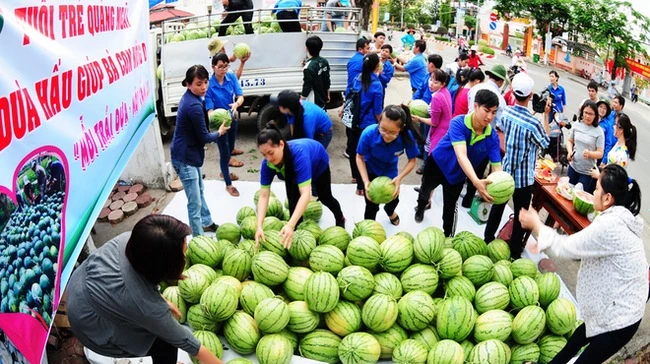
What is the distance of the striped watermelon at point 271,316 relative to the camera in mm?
3182

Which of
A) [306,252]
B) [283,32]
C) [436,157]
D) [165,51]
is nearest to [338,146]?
[283,32]

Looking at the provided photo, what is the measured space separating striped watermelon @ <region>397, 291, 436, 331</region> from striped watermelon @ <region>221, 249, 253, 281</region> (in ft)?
3.95

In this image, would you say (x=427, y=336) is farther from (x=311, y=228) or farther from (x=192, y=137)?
(x=192, y=137)

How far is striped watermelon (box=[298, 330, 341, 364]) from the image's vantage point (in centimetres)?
324

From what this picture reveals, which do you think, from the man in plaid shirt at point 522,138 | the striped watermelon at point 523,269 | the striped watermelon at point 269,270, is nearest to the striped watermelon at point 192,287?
the striped watermelon at point 269,270

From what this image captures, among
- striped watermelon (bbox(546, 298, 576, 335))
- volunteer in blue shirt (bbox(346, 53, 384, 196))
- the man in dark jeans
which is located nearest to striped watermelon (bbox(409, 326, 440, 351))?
striped watermelon (bbox(546, 298, 576, 335))

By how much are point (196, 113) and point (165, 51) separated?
11.4ft

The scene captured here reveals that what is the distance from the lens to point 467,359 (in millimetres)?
3168

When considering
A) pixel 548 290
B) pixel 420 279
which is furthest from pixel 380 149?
pixel 548 290

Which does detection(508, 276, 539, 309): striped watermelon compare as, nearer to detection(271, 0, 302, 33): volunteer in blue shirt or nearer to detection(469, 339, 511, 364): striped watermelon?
detection(469, 339, 511, 364): striped watermelon

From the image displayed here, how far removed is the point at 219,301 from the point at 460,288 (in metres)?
1.80

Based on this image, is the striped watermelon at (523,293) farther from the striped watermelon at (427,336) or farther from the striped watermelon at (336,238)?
the striped watermelon at (336,238)

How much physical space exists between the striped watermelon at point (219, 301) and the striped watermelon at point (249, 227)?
0.94 metres

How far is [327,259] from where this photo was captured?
142 inches
